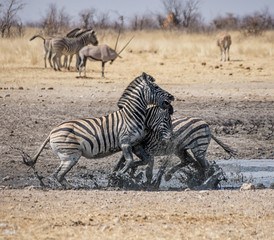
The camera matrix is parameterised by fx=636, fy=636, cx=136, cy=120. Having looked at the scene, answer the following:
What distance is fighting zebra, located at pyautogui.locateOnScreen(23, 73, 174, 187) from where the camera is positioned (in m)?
7.36

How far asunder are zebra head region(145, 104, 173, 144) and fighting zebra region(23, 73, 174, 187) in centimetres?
19

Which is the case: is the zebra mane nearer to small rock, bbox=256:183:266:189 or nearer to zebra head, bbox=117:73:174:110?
zebra head, bbox=117:73:174:110

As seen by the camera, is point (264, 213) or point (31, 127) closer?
point (264, 213)

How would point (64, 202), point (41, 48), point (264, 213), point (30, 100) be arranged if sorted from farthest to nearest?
point (41, 48)
point (30, 100)
point (64, 202)
point (264, 213)

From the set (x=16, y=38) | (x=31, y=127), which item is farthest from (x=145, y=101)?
(x=16, y=38)

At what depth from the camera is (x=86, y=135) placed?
742 centimetres

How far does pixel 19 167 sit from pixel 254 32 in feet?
94.1

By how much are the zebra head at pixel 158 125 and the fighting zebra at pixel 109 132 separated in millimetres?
190

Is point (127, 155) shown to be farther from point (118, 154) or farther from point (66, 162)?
point (118, 154)

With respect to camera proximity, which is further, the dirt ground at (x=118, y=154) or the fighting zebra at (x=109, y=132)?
the fighting zebra at (x=109, y=132)

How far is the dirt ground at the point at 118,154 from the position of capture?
5.36m

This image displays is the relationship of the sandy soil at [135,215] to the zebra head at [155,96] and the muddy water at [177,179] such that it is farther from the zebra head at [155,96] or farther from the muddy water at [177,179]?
the zebra head at [155,96]

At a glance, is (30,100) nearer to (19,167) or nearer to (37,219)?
(19,167)

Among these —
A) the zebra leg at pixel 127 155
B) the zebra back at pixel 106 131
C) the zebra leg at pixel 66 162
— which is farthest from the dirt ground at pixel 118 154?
the zebra back at pixel 106 131
